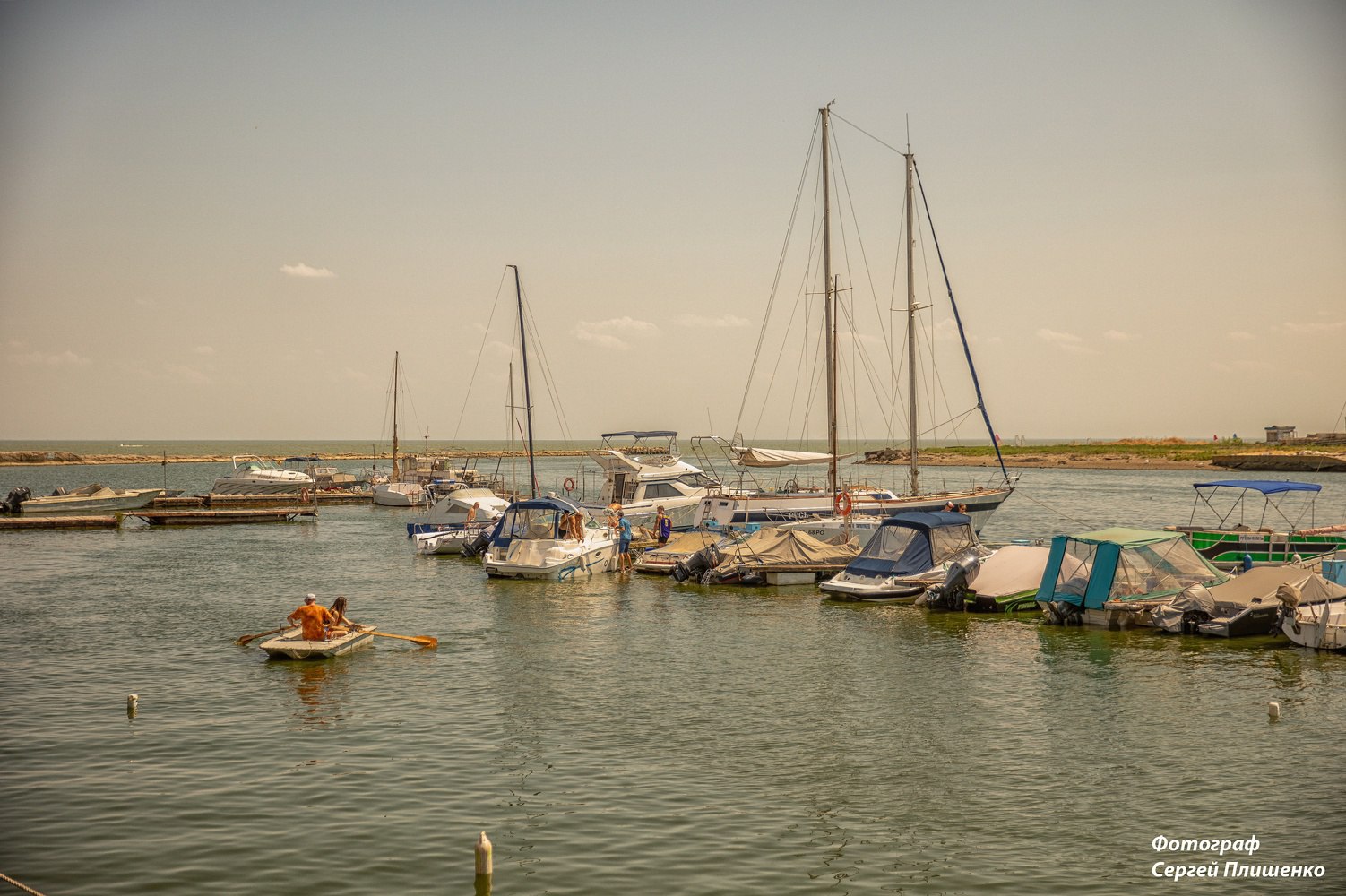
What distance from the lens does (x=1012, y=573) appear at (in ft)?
107

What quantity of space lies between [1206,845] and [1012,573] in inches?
757

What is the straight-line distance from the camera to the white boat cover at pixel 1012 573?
105 feet

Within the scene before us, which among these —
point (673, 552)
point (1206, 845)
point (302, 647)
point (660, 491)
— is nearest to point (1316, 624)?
point (1206, 845)

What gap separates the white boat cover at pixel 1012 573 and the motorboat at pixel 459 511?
29.7m

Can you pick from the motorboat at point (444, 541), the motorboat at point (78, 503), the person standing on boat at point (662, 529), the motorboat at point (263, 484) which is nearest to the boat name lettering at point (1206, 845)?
the person standing on boat at point (662, 529)

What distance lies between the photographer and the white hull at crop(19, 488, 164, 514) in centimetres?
7225

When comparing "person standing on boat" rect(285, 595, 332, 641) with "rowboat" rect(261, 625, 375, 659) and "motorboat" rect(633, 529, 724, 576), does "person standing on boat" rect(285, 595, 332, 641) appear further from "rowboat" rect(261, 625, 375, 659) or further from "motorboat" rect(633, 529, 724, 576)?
"motorboat" rect(633, 529, 724, 576)

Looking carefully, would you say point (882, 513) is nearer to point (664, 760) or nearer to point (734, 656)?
point (734, 656)

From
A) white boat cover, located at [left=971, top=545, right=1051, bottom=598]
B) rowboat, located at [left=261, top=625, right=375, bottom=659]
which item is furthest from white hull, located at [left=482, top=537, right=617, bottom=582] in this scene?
white boat cover, located at [left=971, top=545, right=1051, bottom=598]

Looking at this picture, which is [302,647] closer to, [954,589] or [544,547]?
[544,547]

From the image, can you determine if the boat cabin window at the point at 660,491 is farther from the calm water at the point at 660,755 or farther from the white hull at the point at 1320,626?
the white hull at the point at 1320,626

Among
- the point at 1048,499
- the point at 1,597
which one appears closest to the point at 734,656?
the point at 1,597

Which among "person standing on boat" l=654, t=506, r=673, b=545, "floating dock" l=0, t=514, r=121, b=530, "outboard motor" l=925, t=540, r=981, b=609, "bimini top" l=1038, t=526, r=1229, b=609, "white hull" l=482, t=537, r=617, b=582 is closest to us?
"bimini top" l=1038, t=526, r=1229, b=609

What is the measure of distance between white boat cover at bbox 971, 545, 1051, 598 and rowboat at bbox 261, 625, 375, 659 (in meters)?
18.9
